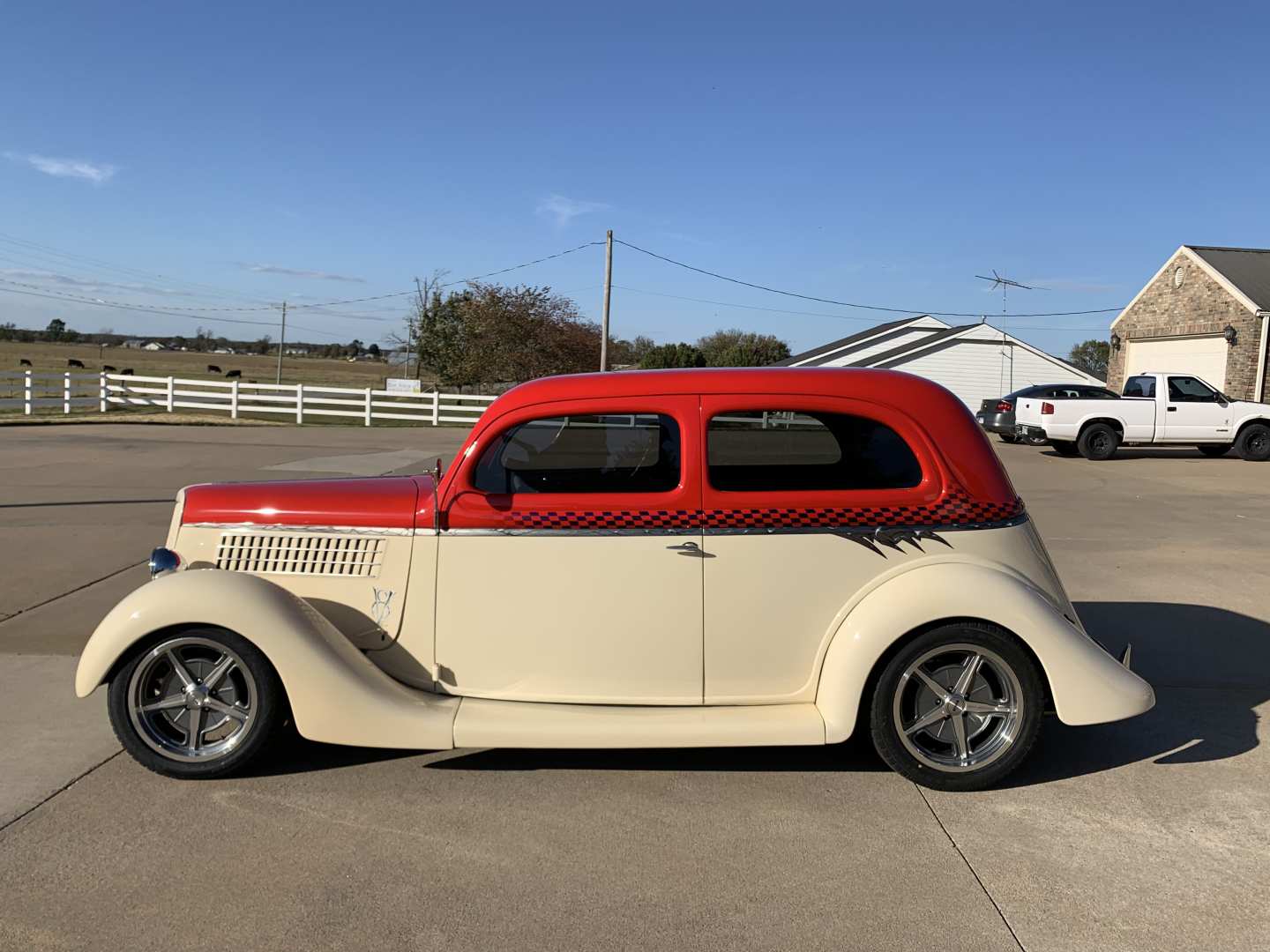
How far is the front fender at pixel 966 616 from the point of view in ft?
12.3

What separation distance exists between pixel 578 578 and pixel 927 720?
1511 millimetres

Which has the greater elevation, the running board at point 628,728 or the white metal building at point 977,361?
the white metal building at point 977,361

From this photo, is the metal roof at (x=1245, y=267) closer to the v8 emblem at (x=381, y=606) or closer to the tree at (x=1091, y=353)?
the v8 emblem at (x=381, y=606)

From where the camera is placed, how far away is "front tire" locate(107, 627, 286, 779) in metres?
3.84

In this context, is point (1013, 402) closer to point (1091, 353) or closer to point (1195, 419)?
point (1195, 419)

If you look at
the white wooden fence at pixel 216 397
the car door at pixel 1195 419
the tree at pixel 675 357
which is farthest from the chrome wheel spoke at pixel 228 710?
the tree at pixel 675 357

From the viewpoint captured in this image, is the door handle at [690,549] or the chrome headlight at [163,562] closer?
the door handle at [690,549]

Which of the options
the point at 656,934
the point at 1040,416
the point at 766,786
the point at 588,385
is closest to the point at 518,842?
the point at 656,934

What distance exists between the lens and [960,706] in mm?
3881

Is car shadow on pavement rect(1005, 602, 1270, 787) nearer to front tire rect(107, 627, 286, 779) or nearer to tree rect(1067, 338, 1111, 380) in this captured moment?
front tire rect(107, 627, 286, 779)

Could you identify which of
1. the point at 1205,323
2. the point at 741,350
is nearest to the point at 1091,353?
the point at 741,350

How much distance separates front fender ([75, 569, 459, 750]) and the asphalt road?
30cm

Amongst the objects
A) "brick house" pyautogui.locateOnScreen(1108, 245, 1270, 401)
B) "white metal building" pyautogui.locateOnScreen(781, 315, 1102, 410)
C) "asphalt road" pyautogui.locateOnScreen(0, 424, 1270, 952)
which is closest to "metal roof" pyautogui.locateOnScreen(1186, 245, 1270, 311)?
"brick house" pyautogui.locateOnScreen(1108, 245, 1270, 401)

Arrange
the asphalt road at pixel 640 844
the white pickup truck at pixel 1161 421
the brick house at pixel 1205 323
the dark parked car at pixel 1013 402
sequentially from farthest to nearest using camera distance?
the brick house at pixel 1205 323 → the dark parked car at pixel 1013 402 → the white pickup truck at pixel 1161 421 → the asphalt road at pixel 640 844
